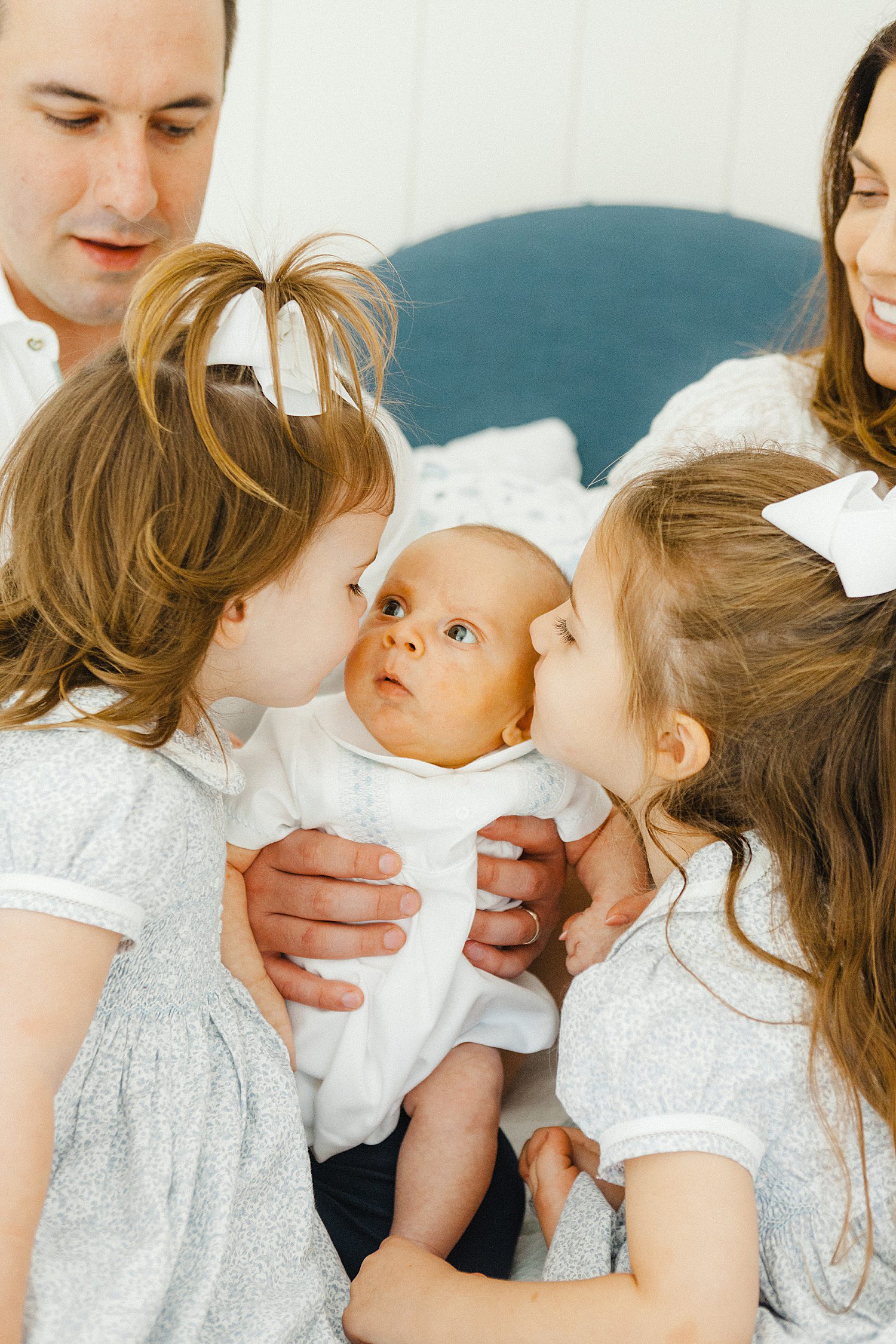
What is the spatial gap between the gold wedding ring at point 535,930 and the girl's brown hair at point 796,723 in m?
0.33

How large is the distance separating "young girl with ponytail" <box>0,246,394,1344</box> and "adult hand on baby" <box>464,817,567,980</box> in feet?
0.86

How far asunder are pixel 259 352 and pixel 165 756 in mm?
356

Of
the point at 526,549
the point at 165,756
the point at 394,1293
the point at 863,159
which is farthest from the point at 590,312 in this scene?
the point at 394,1293

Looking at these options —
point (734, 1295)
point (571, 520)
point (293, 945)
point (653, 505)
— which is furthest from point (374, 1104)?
point (571, 520)

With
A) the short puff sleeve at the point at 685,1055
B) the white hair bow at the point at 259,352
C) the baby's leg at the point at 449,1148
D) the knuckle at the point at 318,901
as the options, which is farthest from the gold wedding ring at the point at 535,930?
the white hair bow at the point at 259,352

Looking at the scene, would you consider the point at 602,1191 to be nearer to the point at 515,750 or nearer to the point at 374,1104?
the point at 374,1104

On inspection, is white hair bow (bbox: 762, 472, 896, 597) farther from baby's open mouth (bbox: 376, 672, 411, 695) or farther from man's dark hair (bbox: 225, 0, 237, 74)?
man's dark hair (bbox: 225, 0, 237, 74)

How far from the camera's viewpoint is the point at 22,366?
1530 mm

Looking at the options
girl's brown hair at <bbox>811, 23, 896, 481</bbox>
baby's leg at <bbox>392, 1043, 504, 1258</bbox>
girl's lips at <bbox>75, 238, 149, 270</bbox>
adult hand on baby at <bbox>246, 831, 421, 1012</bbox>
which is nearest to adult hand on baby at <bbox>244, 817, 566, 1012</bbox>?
adult hand on baby at <bbox>246, 831, 421, 1012</bbox>

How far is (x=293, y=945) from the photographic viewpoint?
1.28m

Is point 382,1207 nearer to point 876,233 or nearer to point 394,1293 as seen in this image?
point 394,1293

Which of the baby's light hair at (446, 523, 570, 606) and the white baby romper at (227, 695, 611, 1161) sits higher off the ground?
the baby's light hair at (446, 523, 570, 606)

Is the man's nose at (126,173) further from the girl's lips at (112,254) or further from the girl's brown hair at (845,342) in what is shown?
the girl's brown hair at (845,342)

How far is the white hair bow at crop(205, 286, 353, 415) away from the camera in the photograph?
3.42 ft
